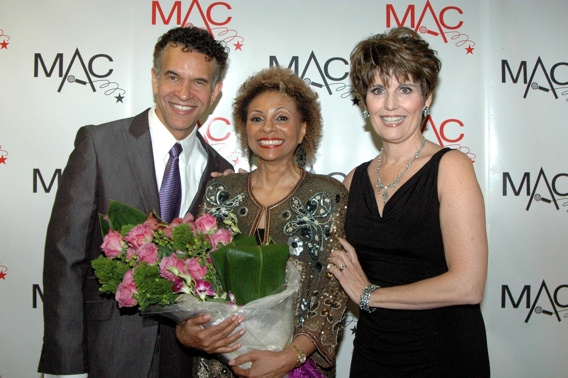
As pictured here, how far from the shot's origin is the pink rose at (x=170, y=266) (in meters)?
1.42

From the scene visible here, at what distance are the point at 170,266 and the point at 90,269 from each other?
933mm

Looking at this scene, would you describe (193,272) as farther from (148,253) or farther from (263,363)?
(263,363)

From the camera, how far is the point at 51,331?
202 cm

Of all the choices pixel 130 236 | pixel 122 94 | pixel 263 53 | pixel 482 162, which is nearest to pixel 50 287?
pixel 130 236

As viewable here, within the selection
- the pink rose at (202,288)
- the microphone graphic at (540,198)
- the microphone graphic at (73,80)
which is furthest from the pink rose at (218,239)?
the microphone graphic at (540,198)

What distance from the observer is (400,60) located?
1835mm

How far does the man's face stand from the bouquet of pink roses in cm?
88

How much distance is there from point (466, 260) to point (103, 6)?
2.87 metres

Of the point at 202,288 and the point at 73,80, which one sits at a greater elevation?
the point at 73,80

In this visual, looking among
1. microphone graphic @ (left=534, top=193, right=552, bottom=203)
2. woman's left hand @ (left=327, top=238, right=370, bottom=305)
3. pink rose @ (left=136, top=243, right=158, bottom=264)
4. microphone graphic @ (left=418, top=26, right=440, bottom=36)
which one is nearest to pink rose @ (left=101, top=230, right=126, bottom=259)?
pink rose @ (left=136, top=243, right=158, bottom=264)

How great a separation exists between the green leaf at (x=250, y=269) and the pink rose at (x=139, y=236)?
21 centimetres

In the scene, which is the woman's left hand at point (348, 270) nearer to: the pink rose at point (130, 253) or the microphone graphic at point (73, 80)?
the pink rose at point (130, 253)

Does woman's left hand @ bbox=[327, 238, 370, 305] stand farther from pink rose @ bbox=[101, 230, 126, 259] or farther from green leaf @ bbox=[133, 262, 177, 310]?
pink rose @ bbox=[101, 230, 126, 259]

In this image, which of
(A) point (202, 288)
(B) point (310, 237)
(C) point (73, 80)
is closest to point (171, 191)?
(B) point (310, 237)
